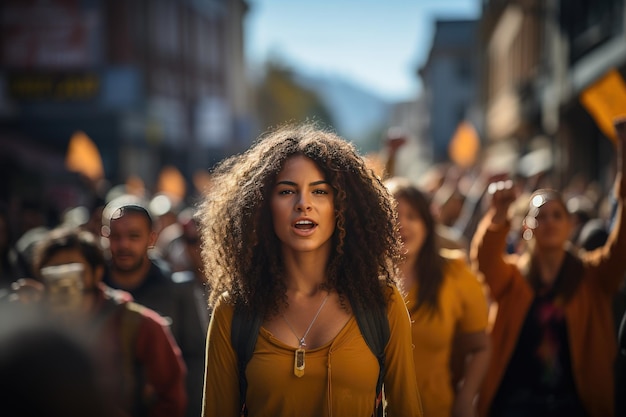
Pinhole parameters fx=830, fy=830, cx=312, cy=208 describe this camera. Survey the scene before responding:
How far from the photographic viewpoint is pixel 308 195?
2.90 meters

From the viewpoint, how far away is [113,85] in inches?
991

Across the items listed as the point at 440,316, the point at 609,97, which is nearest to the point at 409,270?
the point at 440,316

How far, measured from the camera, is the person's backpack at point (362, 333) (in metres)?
2.77

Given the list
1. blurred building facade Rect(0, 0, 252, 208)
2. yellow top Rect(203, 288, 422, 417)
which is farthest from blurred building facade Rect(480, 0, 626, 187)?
blurred building facade Rect(0, 0, 252, 208)

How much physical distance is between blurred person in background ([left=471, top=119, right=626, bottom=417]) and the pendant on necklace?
1.85 m

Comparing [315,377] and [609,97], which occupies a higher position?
[609,97]

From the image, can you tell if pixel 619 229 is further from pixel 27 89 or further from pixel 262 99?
pixel 262 99

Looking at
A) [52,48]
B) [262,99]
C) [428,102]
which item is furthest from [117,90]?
[428,102]

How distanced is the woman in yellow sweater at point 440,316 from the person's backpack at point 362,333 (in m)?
1.05

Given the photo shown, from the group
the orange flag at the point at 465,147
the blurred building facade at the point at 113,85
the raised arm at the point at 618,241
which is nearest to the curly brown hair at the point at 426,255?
the raised arm at the point at 618,241

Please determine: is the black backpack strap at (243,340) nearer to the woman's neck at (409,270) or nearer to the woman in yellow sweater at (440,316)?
the woman in yellow sweater at (440,316)

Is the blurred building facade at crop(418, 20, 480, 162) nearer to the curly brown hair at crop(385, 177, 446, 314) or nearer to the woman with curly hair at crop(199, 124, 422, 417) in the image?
the curly brown hair at crop(385, 177, 446, 314)

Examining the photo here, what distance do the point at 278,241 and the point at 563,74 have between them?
53.8ft

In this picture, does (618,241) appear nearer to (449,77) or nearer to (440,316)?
(440,316)
